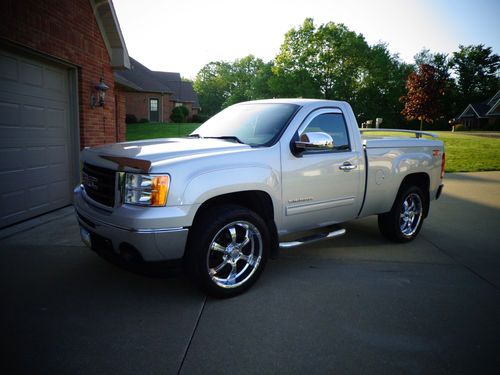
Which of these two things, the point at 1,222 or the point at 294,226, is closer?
the point at 294,226

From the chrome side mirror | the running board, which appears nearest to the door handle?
the chrome side mirror

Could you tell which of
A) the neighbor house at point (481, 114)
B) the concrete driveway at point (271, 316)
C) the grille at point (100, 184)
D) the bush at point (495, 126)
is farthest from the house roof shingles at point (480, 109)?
the grille at point (100, 184)

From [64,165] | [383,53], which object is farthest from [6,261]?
[383,53]

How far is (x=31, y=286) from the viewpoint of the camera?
13.0ft

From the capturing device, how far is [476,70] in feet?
262

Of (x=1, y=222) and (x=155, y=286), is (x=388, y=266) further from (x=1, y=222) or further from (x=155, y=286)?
→ (x=1, y=222)

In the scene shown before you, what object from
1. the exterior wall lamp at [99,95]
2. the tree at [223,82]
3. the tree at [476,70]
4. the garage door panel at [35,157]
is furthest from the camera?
the tree at [223,82]

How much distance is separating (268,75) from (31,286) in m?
59.8

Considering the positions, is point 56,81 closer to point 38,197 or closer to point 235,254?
point 38,197

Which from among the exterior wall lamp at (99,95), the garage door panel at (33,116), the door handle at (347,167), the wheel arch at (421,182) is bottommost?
the wheel arch at (421,182)

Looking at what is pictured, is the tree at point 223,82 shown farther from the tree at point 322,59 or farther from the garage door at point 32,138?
the garage door at point 32,138

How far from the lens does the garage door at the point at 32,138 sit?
6.05 metres

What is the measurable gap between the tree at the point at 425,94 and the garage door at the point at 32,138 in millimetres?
41346

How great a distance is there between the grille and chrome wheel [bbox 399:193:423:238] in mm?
4120
